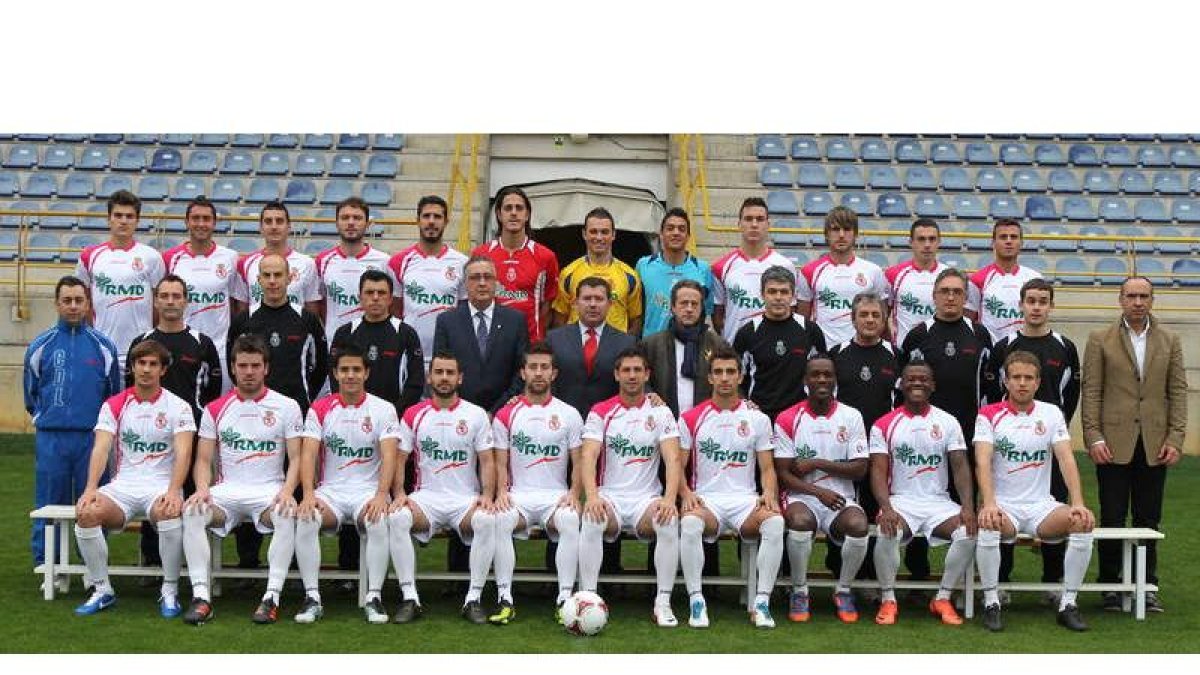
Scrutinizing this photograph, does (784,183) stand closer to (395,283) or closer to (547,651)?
(395,283)

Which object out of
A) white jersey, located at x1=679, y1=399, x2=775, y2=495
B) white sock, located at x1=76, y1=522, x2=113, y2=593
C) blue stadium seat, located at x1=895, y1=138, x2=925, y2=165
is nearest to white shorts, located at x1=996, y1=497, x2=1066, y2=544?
white jersey, located at x1=679, y1=399, x2=775, y2=495

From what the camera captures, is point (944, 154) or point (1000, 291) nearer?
point (1000, 291)

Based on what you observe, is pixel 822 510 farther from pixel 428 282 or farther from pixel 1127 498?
pixel 428 282

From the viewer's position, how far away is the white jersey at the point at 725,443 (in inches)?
328

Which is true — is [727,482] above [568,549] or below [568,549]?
above

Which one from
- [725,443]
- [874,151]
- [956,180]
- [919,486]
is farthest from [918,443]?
[874,151]

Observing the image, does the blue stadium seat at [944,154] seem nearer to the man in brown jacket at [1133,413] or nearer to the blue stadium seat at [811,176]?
the blue stadium seat at [811,176]

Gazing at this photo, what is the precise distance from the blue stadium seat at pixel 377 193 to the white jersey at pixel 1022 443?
38.9ft

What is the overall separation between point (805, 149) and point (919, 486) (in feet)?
41.6

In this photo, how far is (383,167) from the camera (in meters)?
19.9

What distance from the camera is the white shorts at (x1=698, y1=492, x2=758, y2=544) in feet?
27.0

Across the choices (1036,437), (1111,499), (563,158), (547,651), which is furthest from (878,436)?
(563,158)

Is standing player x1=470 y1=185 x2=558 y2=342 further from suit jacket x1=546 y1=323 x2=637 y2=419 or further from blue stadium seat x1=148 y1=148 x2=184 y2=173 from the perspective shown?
blue stadium seat x1=148 y1=148 x2=184 y2=173

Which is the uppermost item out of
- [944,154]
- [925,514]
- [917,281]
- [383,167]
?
[944,154]
